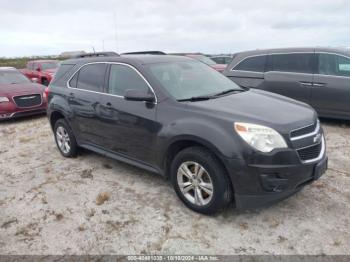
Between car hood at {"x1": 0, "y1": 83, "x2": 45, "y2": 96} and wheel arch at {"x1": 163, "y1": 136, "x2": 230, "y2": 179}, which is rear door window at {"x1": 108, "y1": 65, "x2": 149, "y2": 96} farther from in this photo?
car hood at {"x1": 0, "y1": 83, "x2": 45, "y2": 96}

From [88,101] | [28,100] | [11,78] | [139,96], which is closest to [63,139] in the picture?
[88,101]

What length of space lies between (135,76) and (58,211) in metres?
1.89

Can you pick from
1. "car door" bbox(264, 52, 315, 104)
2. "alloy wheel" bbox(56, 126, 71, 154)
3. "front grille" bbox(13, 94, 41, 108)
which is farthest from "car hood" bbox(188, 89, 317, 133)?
"front grille" bbox(13, 94, 41, 108)

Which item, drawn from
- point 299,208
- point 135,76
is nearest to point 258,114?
point 299,208

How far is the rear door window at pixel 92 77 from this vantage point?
4634 millimetres

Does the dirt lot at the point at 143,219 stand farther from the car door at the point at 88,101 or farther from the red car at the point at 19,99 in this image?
the red car at the point at 19,99

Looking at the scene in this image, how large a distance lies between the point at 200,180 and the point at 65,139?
3.11 meters

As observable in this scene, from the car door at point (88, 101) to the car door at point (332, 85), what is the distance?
4.47 meters

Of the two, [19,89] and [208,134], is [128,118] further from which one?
[19,89]

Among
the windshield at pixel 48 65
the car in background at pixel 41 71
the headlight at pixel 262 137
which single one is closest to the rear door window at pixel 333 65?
the headlight at pixel 262 137

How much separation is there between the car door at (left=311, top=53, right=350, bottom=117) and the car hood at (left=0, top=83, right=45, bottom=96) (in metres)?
7.48

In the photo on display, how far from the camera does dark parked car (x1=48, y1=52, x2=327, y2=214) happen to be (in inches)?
120

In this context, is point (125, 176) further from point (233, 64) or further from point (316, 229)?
point (233, 64)

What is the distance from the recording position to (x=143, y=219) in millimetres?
3500
